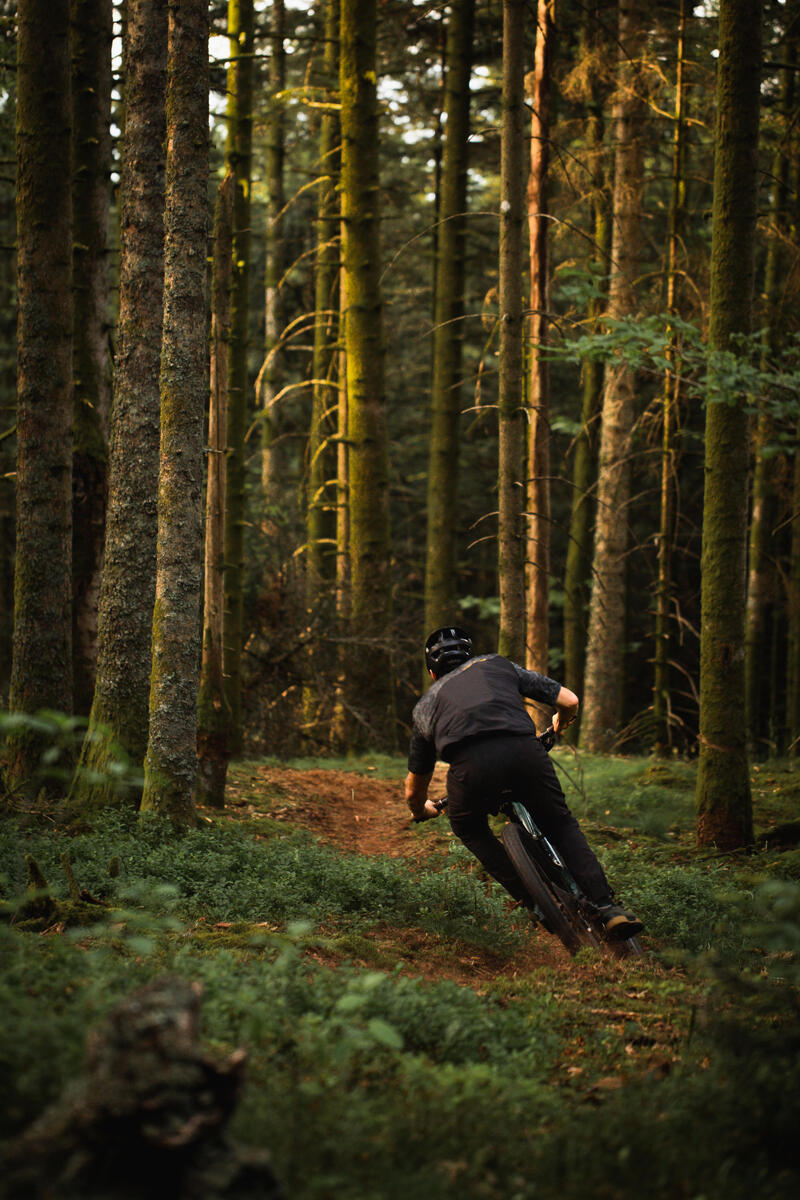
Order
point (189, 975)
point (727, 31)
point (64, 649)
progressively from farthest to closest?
1. point (64, 649)
2. point (727, 31)
3. point (189, 975)

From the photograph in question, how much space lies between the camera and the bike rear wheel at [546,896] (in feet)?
20.1

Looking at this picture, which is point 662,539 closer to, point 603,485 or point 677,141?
point 603,485

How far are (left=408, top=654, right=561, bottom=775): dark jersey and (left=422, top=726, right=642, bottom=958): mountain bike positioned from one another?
58 cm

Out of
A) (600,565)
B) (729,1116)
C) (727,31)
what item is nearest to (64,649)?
(729,1116)

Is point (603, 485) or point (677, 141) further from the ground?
point (677, 141)

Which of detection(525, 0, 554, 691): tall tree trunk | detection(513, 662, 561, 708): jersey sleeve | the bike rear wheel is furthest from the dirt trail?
detection(525, 0, 554, 691): tall tree trunk

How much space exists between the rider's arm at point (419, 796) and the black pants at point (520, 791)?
14.3 inches

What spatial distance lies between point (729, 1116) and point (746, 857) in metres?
5.35

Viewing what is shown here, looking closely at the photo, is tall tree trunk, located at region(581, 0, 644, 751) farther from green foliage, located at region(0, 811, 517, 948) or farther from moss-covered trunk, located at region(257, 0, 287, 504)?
green foliage, located at region(0, 811, 517, 948)

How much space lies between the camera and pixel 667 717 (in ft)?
54.2

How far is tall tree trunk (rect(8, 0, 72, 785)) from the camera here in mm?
9398

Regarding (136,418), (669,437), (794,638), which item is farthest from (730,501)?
(794,638)

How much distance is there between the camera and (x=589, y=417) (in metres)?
20.0

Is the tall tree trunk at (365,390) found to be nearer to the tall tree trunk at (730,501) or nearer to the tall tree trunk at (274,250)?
the tall tree trunk at (274,250)
